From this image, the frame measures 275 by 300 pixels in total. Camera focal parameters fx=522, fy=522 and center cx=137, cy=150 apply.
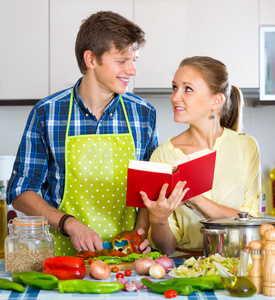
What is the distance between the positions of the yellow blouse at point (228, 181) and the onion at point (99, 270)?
0.53 meters

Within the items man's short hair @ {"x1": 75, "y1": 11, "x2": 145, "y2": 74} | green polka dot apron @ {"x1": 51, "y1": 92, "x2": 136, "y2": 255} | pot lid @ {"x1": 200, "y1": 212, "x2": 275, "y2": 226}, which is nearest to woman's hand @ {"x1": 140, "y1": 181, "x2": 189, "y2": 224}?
pot lid @ {"x1": 200, "y1": 212, "x2": 275, "y2": 226}

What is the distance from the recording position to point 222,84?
207 centimetres

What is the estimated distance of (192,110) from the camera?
2002 mm

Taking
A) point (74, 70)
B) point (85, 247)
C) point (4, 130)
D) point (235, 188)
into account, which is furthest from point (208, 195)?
point (4, 130)

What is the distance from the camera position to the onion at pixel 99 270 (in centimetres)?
142

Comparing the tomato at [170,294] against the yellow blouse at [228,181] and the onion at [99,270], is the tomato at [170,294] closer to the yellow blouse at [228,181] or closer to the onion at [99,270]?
the onion at [99,270]

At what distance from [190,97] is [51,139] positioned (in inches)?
22.2

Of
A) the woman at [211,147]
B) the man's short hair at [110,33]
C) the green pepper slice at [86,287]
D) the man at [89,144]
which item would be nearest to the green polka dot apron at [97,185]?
the man at [89,144]

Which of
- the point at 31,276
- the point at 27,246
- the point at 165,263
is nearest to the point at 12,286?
the point at 31,276

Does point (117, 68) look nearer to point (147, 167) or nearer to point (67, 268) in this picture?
point (147, 167)

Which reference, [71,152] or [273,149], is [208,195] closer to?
[71,152]

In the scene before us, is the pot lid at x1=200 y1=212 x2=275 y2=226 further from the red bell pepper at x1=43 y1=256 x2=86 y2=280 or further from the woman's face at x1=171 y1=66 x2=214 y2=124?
the woman's face at x1=171 y1=66 x2=214 y2=124

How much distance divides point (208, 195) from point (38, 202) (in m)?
0.64

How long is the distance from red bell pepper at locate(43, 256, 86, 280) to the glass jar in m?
0.09
